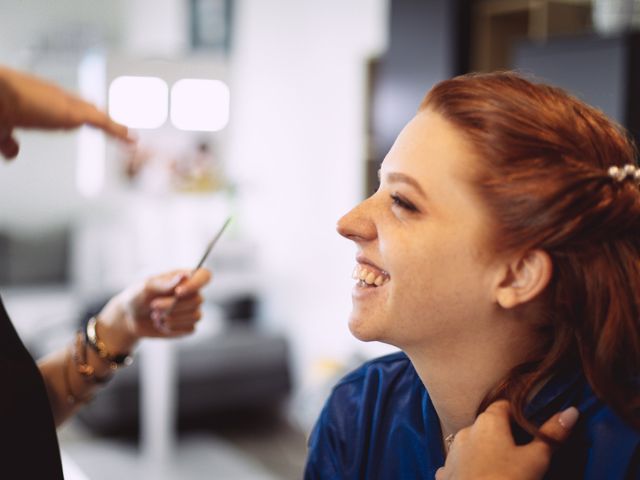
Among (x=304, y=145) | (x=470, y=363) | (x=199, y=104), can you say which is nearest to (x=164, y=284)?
(x=470, y=363)

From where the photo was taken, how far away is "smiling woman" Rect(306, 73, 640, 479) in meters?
0.92

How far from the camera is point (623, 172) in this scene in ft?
3.14

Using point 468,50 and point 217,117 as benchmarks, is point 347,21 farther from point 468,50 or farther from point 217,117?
point 468,50

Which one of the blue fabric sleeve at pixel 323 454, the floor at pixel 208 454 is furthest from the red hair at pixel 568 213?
the floor at pixel 208 454

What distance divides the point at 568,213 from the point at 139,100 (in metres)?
3.58

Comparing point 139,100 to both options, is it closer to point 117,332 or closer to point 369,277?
point 117,332

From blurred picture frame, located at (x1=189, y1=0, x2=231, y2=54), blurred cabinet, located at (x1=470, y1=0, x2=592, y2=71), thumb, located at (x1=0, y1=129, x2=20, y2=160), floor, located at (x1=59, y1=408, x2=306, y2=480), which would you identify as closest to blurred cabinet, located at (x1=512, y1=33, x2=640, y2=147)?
blurred cabinet, located at (x1=470, y1=0, x2=592, y2=71)

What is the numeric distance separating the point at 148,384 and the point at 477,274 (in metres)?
3.23

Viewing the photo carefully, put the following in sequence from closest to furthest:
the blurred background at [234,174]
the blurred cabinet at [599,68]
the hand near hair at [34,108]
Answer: the hand near hair at [34,108] < the blurred cabinet at [599,68] < the blurred background at [234,174]

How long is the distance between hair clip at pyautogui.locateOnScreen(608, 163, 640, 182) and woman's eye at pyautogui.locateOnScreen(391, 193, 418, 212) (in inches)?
9.3

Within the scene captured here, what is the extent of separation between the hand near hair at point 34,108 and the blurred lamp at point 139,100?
3.26m

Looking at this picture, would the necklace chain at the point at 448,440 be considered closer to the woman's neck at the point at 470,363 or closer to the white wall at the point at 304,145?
the woman's neck at the point at 470,363

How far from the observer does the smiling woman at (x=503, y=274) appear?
3.03 feet

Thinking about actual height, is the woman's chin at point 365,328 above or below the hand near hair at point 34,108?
below
